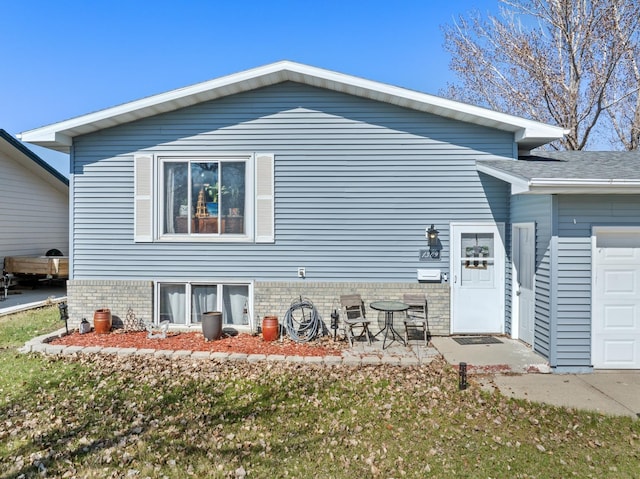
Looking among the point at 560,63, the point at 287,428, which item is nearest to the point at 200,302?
the point at 287,428

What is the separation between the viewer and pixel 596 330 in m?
5.91

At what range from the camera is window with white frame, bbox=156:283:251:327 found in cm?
801

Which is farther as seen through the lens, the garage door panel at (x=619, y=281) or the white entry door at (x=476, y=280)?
the white entry door at (x=476, y=280)

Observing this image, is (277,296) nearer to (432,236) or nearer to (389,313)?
(389,313)

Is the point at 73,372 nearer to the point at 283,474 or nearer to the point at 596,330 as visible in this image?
the point at 283,474

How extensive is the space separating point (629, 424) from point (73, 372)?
6969 millimetres

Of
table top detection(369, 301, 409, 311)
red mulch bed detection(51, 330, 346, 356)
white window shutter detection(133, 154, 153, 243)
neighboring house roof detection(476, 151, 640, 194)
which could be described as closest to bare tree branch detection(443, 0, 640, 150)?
neighboring house roof detection(476, 151, 640, 194)

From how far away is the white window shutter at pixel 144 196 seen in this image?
310 inches

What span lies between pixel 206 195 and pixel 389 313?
4126mm

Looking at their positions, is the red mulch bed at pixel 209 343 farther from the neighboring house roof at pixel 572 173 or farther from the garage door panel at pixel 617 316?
the garage door panel at pixel 617 316

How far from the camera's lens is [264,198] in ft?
25.4

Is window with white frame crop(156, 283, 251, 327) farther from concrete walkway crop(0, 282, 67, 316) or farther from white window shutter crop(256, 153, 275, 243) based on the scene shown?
concrete walkway crop(0, 282, 67, 316)

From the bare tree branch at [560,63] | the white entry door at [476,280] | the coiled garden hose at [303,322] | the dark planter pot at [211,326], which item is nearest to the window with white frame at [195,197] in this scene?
the dark planter pot at [211,326]

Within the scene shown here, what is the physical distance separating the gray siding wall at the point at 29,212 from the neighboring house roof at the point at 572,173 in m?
13.9
